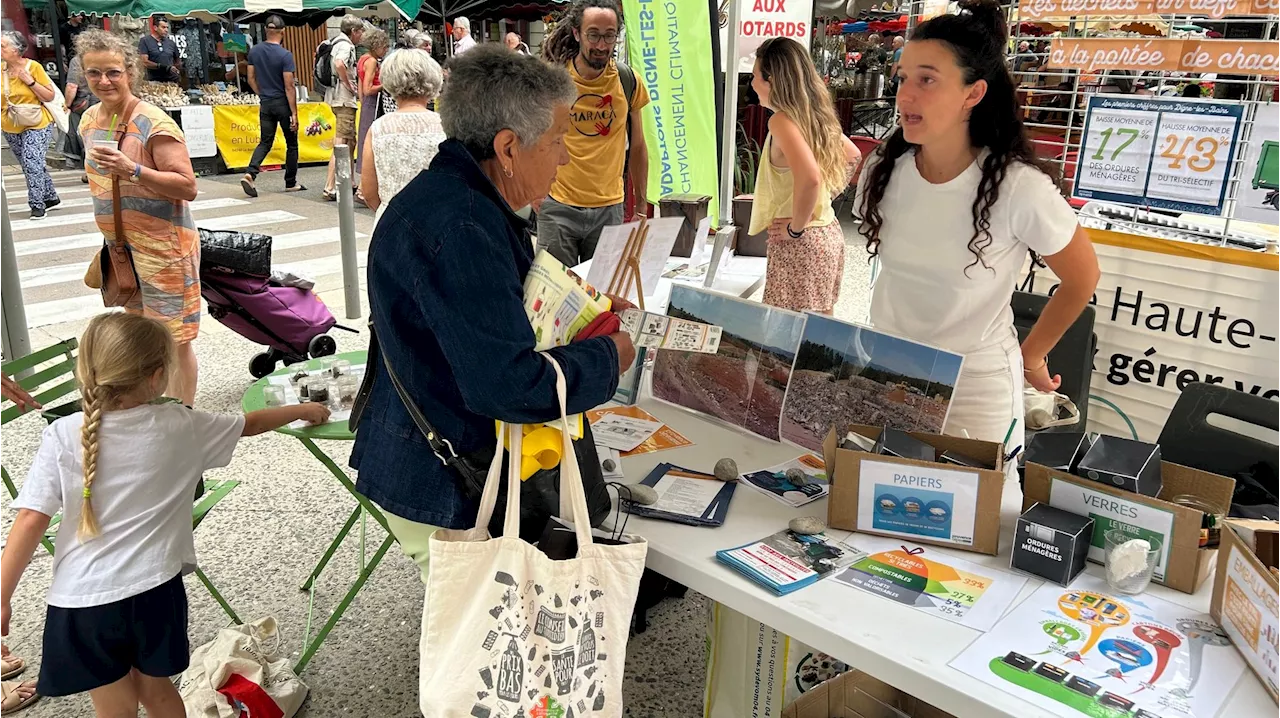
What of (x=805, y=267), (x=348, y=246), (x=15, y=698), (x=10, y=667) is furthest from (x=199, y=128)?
(x=15, y=698)

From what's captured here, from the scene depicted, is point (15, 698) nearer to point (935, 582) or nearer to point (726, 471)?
point (726, 471)

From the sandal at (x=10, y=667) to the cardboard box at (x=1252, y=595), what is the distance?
2938 mm

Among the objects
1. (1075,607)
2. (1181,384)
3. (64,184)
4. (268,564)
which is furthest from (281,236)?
(1075,607)

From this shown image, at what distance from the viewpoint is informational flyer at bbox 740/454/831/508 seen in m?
1.91

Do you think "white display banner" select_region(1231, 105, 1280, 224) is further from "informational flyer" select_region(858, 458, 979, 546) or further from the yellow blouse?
the yellow blouse

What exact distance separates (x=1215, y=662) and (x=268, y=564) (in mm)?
2821

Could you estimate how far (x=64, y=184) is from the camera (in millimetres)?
10648

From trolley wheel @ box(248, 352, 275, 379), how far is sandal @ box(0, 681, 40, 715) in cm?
242

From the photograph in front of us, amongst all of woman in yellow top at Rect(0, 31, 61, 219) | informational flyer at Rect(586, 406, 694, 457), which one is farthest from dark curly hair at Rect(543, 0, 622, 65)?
woman in yellow top at Rect(0, 31, 61, 219)

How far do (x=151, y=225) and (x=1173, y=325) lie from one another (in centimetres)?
390

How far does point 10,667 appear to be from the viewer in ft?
8.32

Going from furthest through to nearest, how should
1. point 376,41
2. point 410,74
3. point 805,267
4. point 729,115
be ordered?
point 376,41 → point 729,115 → point 410,74 → point 805,267

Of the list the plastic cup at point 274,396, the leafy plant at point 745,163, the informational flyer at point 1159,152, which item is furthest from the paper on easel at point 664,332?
the leafy plant at point 745,163

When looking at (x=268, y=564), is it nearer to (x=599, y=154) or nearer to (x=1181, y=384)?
(x=599, y=154)
